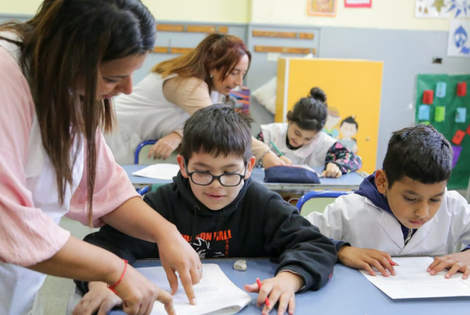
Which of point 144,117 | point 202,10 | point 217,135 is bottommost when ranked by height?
point 144,117

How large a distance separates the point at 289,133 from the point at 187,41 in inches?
66.6

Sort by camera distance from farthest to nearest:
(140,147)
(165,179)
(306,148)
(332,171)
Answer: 1. (306,148)
2. (140,147)
3. (332,171)
4. (165,179)

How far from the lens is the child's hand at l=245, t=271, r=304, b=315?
3.17 feet

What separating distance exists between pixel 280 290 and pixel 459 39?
4.22 m

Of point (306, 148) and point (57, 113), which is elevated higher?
point (57, 113)

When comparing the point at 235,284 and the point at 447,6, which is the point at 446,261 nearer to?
the point at 235,284

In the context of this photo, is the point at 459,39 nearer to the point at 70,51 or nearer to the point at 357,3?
the point at 357,3

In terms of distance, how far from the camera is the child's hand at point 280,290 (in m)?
0.97

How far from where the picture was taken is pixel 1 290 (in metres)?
0.91

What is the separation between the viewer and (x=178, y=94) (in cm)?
254

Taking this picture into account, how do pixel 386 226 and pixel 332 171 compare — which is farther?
pixel 332 171

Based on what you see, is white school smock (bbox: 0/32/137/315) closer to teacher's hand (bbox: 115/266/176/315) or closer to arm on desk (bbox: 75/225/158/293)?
teacher's hand (bbox: 115/266/176/315)

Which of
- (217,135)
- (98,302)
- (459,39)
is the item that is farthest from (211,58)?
(459,39)

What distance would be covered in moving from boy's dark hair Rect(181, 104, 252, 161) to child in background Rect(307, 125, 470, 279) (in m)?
0.35
